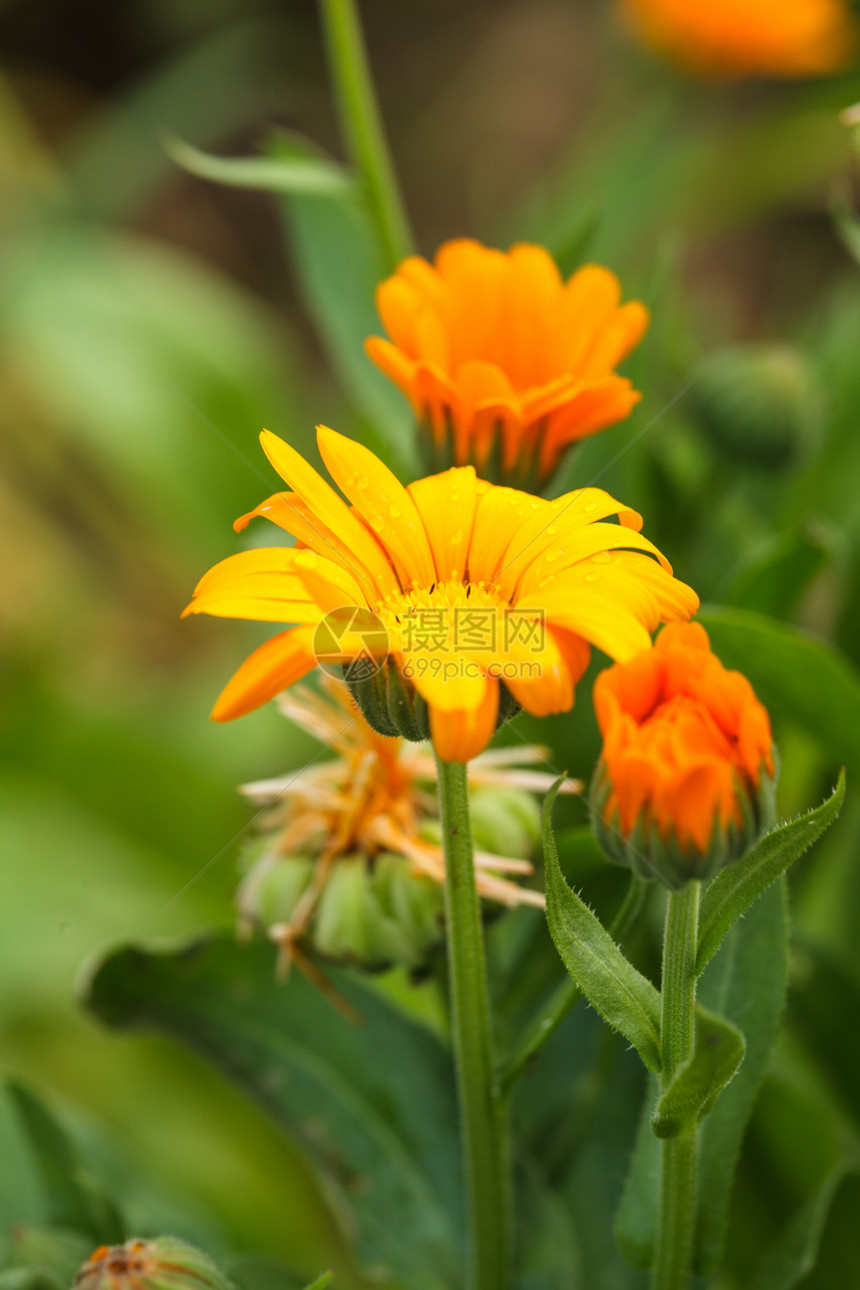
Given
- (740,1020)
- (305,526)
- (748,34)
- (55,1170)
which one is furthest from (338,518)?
(748,34)

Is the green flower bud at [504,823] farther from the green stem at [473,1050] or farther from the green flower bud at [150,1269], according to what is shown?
the green flower bud at [150,1269]

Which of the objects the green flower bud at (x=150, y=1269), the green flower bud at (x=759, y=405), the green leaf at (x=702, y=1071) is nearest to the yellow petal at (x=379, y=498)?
the green leaf at (x=702, y=1071)

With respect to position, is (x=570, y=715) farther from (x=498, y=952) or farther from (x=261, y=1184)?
(x=261, y=1184)

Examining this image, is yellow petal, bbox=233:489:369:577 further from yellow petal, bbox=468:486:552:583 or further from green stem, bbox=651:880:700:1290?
green stem, bbox=651:880:700:1290

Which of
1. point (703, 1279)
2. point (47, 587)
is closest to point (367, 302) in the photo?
point (703, 1279)

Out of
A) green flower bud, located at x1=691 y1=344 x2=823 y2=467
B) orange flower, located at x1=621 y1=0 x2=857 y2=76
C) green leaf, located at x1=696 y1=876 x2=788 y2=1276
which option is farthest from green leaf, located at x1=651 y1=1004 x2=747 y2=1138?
orange flower, located at x1=621 y1=0 x2=857 y2=76

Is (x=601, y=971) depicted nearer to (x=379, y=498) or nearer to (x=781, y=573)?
(x=379, y=498)

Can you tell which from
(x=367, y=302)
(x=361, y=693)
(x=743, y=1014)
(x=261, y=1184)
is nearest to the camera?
(x=361, y=693)
